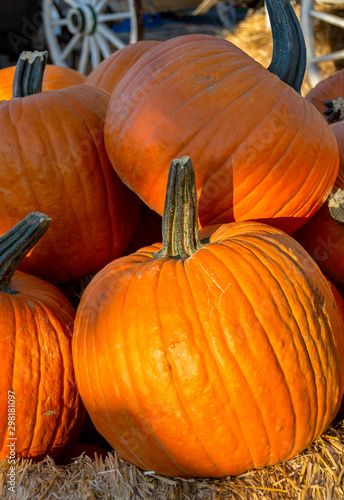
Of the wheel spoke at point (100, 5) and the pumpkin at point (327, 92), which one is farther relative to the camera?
the wheel spoke at point (100, 5)

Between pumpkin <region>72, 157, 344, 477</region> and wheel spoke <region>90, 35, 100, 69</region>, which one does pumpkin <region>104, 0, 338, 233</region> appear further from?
wheel spoke <region>90, 35, 100, 69</region>

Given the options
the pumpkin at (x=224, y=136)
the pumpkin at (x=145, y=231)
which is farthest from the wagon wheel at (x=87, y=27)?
the pumpkin at (x=224, y=136)

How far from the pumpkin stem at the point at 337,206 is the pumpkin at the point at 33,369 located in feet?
3.02

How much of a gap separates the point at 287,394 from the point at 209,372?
20cm

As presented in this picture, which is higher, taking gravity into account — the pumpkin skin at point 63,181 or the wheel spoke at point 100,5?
the wheel spoke at point 100,5

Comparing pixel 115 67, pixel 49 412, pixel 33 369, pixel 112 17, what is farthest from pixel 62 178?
pixel 112 17

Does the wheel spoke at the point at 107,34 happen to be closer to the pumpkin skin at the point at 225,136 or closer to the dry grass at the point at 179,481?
the pumpkin skin at the point at 225,136

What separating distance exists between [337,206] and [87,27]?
4995mm

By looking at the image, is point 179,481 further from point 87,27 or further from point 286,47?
point 87,27

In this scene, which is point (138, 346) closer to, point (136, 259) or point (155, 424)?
point (155, 424)

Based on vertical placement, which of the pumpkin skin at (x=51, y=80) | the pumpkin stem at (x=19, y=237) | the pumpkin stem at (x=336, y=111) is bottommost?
the pumpkin stem at (x=19, y=237)

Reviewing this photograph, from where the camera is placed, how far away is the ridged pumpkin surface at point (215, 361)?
3.65 feet

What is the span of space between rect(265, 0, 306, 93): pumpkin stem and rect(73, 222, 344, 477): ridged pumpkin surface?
70 centimetres

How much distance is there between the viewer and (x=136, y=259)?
54.8 inches
